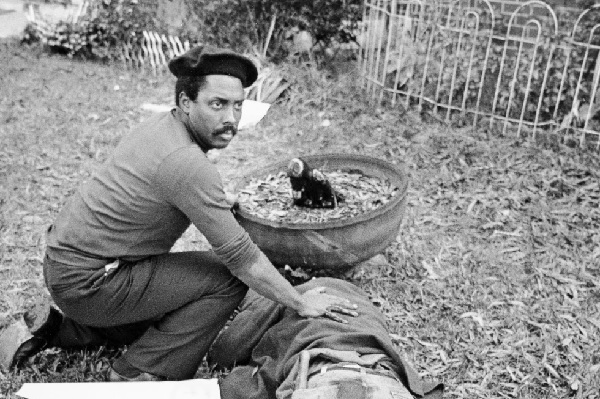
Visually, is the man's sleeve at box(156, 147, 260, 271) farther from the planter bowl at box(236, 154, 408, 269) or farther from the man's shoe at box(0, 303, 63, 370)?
the man's shoe at box(0, 303, 63, 370)

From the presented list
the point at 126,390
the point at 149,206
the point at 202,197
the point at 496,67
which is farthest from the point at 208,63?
the point at 496,67

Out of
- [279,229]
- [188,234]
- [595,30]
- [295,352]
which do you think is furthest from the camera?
[595,30]

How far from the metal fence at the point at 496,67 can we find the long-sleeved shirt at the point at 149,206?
13.1 ft

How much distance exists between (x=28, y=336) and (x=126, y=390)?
24.1 inches

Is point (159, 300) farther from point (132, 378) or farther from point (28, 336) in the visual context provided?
point (28, 336)

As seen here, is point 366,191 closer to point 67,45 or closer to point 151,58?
point 151,58

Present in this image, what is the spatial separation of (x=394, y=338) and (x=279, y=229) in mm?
893

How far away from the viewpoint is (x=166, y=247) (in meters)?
2.80

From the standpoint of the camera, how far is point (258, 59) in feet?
24.1

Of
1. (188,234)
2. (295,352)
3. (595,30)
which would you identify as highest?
(595,30)

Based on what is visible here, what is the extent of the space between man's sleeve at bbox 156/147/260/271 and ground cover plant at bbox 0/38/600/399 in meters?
0.92

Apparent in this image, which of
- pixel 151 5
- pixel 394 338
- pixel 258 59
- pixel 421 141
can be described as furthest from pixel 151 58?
pixel 394 338

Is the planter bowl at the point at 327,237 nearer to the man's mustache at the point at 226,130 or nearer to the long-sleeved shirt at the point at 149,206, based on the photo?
the long-sleeved shirt at the point at 149,206

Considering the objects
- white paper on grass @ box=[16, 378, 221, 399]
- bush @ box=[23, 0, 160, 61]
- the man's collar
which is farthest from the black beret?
bush @ box=[23, 0, 160, 61]
